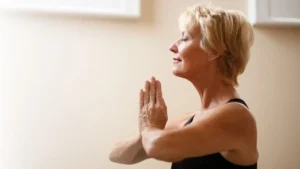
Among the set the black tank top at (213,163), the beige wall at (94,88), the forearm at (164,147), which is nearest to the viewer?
the forearm at (164,147)

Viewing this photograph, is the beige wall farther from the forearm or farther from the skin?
the forearm

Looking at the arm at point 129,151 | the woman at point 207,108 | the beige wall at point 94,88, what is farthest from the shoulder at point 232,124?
the beige wall at point 94,88

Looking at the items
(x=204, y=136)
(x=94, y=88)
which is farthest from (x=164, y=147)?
(x=94, y=88)

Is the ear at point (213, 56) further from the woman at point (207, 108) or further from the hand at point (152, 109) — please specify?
the hand at point (152, 109)

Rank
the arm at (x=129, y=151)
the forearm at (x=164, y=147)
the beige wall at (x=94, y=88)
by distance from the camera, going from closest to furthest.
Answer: the forearm at (x=164, y=147), the arm at (x=129, y=151), the beige wall at (x=94, y=88)

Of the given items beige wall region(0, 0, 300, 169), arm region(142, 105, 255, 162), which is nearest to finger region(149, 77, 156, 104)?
arm region(142, 105, 255, 162)

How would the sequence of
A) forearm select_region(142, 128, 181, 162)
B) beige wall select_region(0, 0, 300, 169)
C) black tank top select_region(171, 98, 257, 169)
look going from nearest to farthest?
forearm select_region(142, 128, 181, 162), black tank top select_region(171, 98, 257, 169), beige wall select_region(0, 0, 300, 169)

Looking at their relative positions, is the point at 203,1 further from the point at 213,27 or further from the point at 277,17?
the point at 213,27

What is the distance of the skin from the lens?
1.02 meters

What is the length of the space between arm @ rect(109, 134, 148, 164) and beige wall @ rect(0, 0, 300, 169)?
0.30m

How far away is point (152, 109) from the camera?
115cm

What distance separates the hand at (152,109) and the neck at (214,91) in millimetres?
124

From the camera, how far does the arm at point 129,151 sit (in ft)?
4.22

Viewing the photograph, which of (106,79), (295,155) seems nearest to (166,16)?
(106,79)
